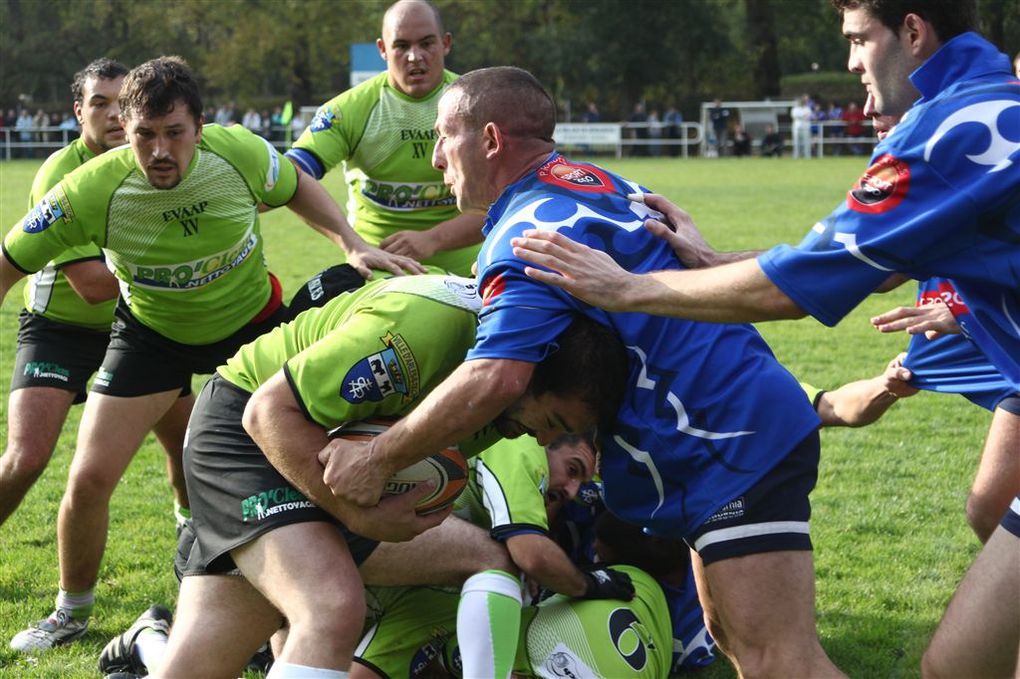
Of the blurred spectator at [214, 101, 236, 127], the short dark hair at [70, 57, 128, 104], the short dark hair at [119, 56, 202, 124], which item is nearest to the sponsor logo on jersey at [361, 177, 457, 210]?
the short dark hair at [70, 57, 128, 104]

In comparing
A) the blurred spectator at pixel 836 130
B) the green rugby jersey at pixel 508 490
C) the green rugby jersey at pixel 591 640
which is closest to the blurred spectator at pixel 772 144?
the blurred spectator at pixel 836 130

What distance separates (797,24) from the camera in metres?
57.1

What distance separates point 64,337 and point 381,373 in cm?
297

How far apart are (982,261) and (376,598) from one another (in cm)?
239

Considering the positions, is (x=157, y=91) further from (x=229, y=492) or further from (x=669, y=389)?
(x=669, y=389)

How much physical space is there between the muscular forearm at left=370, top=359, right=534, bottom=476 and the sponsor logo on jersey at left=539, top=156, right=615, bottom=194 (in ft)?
1.93

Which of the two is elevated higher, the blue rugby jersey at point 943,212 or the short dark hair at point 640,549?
the blue rugby jersey at point 943,212

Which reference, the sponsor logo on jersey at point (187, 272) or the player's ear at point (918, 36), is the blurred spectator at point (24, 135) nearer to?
the sponsor logo on jersey at point (187, 272)

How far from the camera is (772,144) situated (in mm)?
40375

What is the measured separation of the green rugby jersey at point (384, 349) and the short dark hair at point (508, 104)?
477 millimetres

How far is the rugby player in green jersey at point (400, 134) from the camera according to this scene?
21.8ft

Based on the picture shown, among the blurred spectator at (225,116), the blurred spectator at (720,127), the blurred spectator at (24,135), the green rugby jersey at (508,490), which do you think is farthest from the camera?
the blurred spectator at (225,116)

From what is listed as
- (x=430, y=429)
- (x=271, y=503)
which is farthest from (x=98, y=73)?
(x=430, y=429)

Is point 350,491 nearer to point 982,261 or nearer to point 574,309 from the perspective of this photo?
point 574,309
